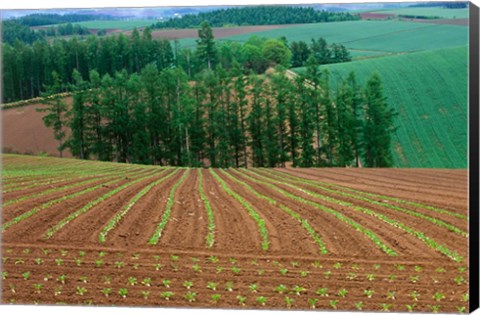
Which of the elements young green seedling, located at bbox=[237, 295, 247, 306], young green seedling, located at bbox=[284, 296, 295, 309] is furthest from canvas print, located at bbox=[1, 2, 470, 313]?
young green seedling, located at bbox=[284, 296, 295, 309]

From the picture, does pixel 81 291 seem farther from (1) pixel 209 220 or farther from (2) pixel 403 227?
(2) pixel 403 227

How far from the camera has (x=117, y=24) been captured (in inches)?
563

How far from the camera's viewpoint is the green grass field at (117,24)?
14.2 metres

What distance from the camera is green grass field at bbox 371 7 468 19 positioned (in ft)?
43.0

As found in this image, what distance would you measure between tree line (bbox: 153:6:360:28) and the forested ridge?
22 centimetres

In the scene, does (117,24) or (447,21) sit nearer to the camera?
(447,21)

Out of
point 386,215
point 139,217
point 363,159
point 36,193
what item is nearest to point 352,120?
point 363,159

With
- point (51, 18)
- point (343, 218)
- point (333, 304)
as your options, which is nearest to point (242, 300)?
point (333, 304)

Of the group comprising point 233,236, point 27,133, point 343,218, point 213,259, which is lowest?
point 213,259

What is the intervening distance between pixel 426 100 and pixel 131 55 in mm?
4572

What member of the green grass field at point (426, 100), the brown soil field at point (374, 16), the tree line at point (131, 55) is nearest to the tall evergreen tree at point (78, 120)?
the tree line at point (131, 55)

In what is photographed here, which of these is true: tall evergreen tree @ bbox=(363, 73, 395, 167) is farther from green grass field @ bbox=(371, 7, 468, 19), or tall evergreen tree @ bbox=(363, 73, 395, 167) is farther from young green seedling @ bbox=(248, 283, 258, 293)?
young green seedling @ bbox=(248, 283, 258, 293)

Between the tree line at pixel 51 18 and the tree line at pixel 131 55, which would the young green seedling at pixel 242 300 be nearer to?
the tree line at pixel 131 55

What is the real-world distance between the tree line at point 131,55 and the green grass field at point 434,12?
1020 millimetres
